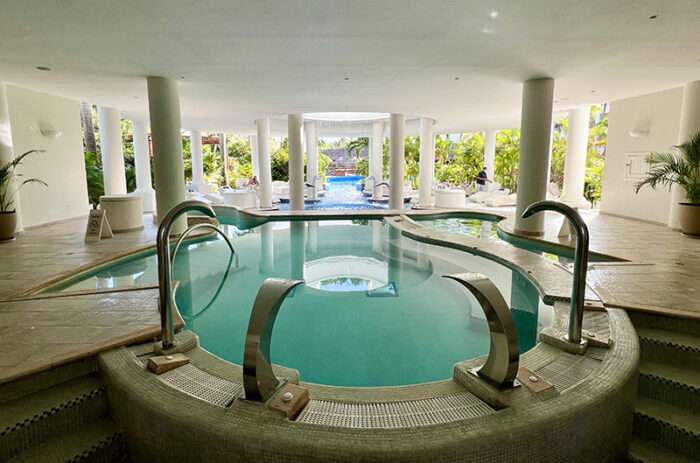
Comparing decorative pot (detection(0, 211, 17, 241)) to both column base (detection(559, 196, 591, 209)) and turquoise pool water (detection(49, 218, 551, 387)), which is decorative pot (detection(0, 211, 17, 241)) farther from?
column base (detection(559, 196, 591, 209))

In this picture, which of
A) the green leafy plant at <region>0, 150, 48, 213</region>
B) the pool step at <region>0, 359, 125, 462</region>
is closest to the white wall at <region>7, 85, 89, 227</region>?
the green leafy plant at <region>0, 150, 48, 213</region>

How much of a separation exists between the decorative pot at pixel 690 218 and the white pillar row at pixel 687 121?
2.03 feet

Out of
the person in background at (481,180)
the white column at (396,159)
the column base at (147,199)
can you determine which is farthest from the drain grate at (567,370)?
the person in background at (481,180)

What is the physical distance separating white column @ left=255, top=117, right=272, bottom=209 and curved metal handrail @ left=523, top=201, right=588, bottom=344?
13.9 metres

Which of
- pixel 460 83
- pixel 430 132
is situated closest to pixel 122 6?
pixel 460 83

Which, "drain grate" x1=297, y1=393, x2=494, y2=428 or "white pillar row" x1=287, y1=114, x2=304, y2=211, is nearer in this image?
"drain grate" x1=297, y1=393, x2=494, y2=428

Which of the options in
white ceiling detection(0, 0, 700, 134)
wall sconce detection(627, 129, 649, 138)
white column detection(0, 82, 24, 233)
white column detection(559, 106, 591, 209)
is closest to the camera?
white ceiling detection(0, 0, 700, 134)

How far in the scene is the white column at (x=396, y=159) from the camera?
14.6m

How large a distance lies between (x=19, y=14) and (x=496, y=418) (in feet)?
20.5

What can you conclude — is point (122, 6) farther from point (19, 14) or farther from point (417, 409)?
point (417, 409)

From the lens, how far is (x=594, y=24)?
4.90 m

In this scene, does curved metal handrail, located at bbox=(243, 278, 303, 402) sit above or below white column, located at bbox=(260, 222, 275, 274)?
above

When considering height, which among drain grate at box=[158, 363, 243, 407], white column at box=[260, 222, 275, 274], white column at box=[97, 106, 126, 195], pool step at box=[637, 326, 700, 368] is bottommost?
white column at box=[260, 222, 275, 274]

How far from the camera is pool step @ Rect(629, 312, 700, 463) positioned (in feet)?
7.86
